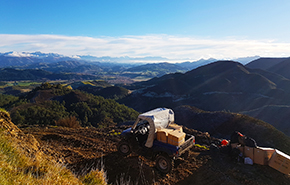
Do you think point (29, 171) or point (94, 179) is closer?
point (29, 171)

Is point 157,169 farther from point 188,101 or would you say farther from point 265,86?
point 265,86

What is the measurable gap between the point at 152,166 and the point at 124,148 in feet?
5.17

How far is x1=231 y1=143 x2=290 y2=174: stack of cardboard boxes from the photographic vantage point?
6496mm

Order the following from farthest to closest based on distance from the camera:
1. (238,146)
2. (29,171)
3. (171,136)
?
(238,146) → (171,136) → (29,171)

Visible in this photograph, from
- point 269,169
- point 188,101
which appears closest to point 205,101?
point 188,101

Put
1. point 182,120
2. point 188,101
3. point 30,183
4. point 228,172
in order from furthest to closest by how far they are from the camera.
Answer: point 188,101 → point 182,120 → point 228,172 → point 30,183

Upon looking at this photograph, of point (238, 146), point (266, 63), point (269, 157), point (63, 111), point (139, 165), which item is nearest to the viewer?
point (269, 157)

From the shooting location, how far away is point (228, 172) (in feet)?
22.4

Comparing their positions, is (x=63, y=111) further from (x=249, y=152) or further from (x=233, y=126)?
(x=249, y=152)

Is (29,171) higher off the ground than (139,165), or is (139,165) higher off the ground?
(29,171)

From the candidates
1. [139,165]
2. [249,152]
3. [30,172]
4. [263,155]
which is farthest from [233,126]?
[30,172]

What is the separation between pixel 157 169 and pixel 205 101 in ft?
158

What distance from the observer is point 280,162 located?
6.60 meters

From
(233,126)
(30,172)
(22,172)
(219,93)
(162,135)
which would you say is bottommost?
(219,93)
